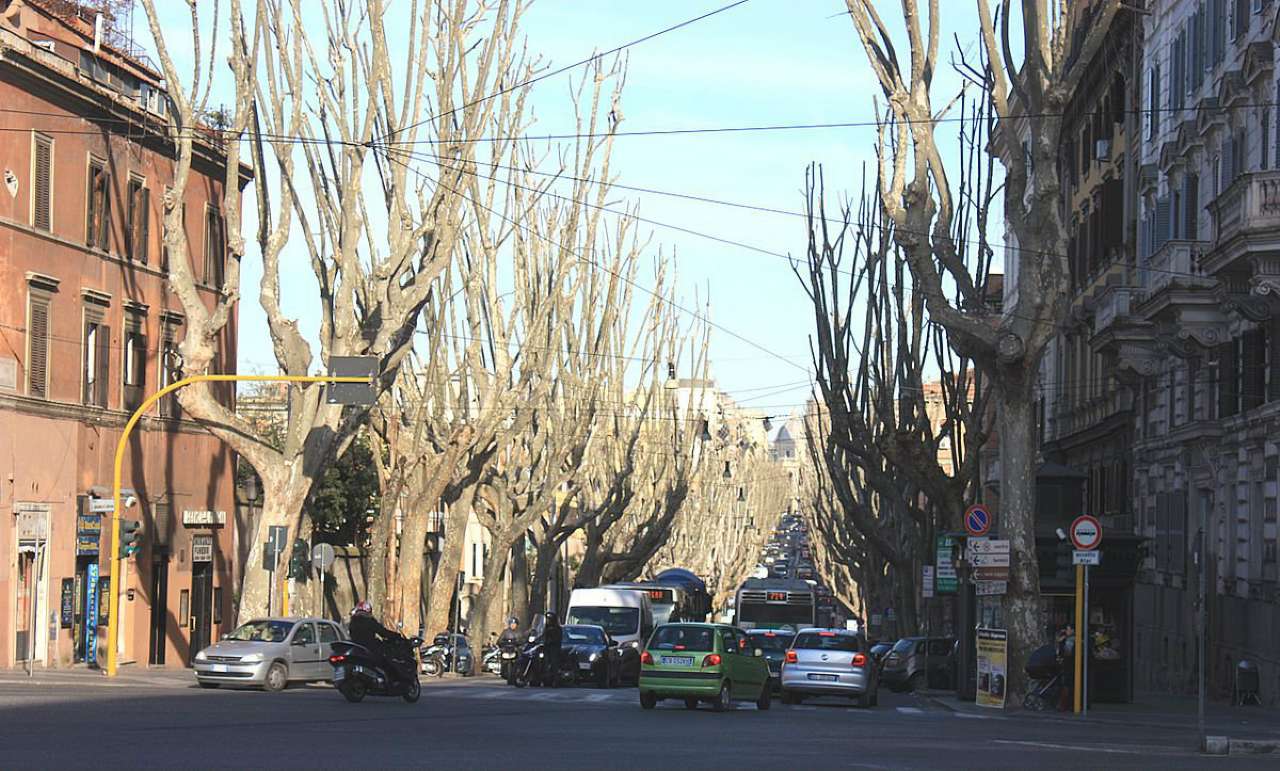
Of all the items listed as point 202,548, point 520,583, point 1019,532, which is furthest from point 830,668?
point 520,583

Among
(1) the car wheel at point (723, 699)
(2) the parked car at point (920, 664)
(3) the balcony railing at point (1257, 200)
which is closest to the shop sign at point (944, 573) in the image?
(2) the parked car at point (920, 664)

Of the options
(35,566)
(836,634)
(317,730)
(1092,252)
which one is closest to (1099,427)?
(1092,252)

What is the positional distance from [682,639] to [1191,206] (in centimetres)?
1864

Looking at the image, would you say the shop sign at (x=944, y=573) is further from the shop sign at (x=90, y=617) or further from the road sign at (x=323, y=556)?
the shop sign at (x=90, y=617)

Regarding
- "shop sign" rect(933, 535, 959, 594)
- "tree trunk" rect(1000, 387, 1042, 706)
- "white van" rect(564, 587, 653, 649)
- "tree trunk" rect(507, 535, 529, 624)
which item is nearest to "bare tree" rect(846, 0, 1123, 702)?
"tree trunk" rect(1000, 387, 1042, 706)

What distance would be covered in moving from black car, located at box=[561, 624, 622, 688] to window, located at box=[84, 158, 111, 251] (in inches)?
531

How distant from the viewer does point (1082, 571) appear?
29500mm

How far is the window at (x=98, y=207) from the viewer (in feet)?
134

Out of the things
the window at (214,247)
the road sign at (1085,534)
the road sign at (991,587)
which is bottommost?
the road sign at (991,587)

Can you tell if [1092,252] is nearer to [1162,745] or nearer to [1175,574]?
[1175,574]

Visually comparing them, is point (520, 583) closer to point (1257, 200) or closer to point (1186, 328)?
point (1186, 328)

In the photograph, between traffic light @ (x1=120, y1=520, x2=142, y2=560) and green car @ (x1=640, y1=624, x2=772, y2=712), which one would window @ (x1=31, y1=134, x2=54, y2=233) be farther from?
green car @ (x1=640, y1=624, x2=772, y2=712)

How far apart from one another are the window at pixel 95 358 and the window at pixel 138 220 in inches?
94.4

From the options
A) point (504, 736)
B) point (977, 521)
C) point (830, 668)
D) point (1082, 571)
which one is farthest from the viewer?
point (830, 668)
